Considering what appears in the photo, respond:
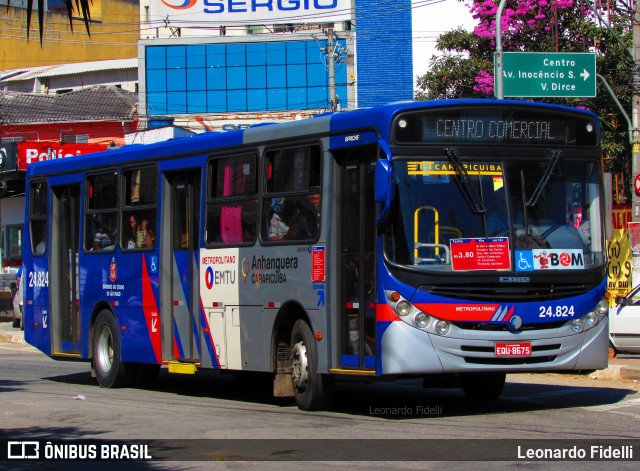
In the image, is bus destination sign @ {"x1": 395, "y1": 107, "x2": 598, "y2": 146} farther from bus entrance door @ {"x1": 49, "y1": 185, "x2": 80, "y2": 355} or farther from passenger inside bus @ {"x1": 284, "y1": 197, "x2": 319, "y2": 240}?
bus entrance door @ {"x1": 49, "y1": 185, "x2": 80, "y2": 355}

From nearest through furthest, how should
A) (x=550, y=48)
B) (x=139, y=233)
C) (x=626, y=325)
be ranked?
(x=139, y=233) < (x=626, y=325) < (x=550, y=48)

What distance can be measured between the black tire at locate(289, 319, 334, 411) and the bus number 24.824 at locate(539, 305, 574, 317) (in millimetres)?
2407

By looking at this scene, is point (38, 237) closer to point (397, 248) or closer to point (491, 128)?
point (397, 248)

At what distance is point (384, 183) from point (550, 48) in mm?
22235

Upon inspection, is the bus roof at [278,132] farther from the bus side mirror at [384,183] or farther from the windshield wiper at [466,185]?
the windshield wiper at [466,185]

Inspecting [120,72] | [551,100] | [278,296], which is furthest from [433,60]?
[120,72]

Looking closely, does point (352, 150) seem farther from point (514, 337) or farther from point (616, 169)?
point (616, 169)

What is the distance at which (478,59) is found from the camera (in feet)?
108

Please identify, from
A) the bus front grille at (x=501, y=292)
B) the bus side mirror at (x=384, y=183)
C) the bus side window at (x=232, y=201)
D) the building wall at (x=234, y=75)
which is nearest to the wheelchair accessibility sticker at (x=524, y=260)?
the bus front grille at (x=501, y=292)

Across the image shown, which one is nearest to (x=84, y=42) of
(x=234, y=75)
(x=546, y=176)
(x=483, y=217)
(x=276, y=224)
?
(x=234, y=75)

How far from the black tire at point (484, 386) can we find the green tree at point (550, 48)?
18.1 metres

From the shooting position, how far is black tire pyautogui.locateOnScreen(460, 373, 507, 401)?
42.7ft

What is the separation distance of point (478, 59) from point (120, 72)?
123 feet

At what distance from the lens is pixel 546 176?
453 inches
